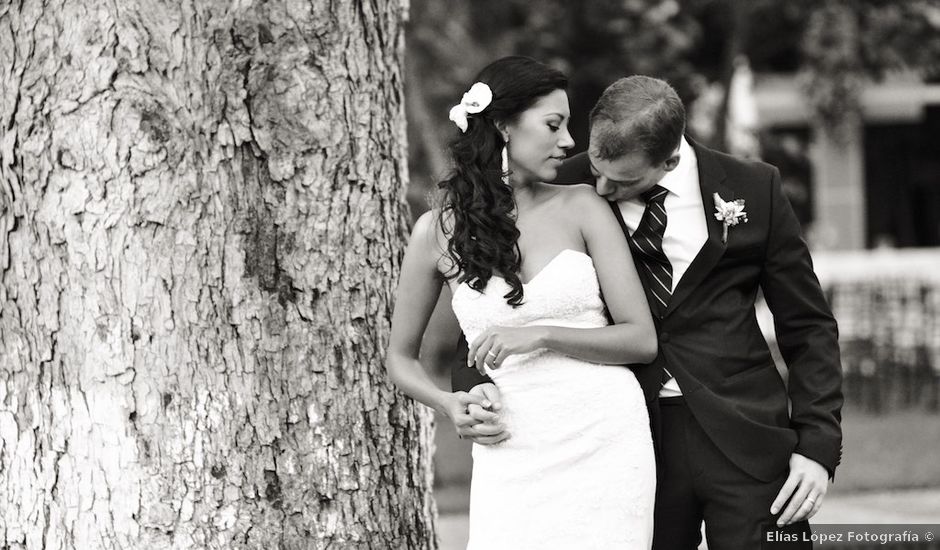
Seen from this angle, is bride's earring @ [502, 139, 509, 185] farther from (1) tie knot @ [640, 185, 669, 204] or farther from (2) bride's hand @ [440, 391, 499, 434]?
(2) bride's hand @ [440, 391, 499, 434]

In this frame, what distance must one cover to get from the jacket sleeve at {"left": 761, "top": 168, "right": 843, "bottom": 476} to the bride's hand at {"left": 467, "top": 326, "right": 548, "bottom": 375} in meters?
0.73

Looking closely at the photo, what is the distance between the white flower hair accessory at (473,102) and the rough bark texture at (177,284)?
1.46 feet

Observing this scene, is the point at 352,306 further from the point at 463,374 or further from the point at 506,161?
the point at 506,161

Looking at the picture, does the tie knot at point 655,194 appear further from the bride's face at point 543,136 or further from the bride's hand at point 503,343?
the bride's hand at point 503,343

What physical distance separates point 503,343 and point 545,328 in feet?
0.40

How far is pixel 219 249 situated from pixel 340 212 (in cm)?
37

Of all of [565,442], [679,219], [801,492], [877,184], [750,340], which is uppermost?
[877,184]

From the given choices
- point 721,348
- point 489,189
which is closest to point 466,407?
point 489,189

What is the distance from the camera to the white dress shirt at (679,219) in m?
3.24

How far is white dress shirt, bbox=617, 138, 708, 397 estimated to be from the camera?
127 inches

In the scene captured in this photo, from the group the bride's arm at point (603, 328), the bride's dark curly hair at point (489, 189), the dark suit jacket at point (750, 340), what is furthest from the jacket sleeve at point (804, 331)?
the bride's dark curly hair at point (489, 189)

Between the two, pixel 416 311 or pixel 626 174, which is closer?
pixel 626 174

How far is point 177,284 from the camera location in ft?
10.8

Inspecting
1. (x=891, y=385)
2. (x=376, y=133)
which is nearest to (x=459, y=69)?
(x=891, y=385)
